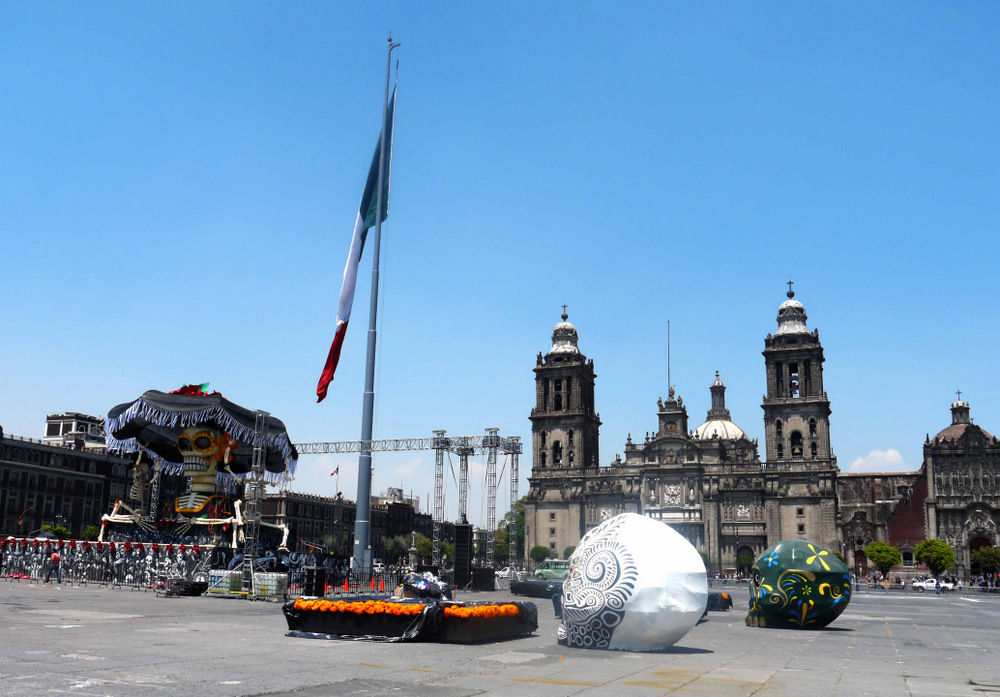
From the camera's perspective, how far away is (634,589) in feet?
48.3

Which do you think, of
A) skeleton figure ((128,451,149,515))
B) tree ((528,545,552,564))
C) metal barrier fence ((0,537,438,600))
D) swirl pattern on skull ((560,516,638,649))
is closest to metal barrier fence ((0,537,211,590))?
metal barrier fence ((0,537,438,600))

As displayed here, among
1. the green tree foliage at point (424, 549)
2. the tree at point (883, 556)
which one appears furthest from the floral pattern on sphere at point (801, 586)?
the green tree foliage at point (424, 549)

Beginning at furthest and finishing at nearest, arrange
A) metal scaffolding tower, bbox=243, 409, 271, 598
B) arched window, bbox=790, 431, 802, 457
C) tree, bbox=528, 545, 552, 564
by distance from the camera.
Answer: tree, bbox=528, 545, 552, 564
arched window, bbox=790, 431, 802, 457
metal scaffolding tower, bbox=243, 409, 271, 598

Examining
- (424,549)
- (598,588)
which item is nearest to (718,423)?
(424,549)

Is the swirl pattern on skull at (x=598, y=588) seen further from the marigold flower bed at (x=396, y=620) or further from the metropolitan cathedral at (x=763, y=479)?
the metropolitan cathedral at (x=763, y=479)

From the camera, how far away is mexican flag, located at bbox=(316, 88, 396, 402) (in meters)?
36.6

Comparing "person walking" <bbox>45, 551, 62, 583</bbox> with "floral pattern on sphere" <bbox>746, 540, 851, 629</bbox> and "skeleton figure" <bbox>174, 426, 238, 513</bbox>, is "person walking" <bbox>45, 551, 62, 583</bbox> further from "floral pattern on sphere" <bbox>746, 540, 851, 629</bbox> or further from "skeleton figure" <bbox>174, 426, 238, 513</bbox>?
"floral pattern on sphere" <bbox>746, 540, 851, 629</bbox>

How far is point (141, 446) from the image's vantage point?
44375mm

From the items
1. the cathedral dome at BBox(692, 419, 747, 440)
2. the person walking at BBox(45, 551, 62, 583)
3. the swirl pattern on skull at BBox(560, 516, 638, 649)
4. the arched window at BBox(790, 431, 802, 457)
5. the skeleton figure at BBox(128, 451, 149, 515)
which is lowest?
the person walking at BBox(45, 551, 62, 583)

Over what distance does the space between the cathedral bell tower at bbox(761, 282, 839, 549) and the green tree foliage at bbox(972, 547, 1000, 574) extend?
13.8m

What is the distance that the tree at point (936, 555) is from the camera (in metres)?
84.8

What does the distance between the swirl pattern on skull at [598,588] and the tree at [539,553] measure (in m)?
90.3

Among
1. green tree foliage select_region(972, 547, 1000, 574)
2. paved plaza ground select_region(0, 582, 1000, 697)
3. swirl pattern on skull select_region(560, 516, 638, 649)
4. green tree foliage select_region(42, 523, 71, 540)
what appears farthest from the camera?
green tree foliage select_region(972, 547, 1000, 574)

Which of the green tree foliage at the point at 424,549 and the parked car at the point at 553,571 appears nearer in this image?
the parked car at the point at 553,571
